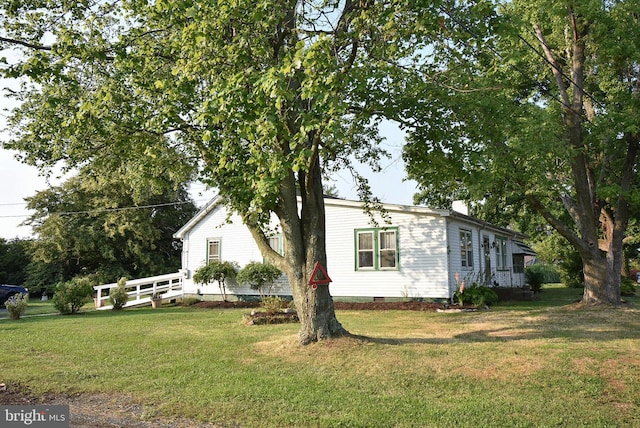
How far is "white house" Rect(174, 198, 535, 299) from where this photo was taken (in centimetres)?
1716

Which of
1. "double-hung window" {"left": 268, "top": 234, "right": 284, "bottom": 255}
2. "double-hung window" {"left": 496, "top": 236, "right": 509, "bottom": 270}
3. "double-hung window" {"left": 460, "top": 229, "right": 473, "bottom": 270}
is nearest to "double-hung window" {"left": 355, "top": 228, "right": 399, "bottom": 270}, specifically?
"double-hung window" {"left": 460, "top": 229, "right": 473, "bottom": 270}

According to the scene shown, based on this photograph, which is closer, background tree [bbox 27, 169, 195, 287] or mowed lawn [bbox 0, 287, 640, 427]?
mowed lawn [bbox 0, 287, 640, 427]

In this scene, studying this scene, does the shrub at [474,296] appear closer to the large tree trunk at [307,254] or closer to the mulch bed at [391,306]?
the mulch bed at [391,306]

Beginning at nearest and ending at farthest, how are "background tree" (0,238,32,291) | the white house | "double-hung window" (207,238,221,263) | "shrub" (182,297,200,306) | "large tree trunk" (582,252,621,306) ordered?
"large tree trunk" (582,252,621,306), the white house, "shrub" (182,297,200,306), "double-hung window" (207,238,221,263), "background tree" (0,238,32,291)

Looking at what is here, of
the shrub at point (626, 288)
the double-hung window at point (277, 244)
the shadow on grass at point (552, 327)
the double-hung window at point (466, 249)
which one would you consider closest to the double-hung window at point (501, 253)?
the double-hung window at point (466, 249)

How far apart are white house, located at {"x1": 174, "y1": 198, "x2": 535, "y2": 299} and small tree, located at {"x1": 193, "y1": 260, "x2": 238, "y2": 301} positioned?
0.51 metres

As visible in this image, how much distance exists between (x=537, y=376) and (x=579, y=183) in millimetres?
11227

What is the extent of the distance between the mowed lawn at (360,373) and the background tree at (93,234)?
20.7 m

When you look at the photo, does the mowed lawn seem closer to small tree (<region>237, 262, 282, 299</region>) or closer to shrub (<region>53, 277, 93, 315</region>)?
shrub (<region>53, 277, 93, 315</region>)

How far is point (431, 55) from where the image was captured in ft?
28.8

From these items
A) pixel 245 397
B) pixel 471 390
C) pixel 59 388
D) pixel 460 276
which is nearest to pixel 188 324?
pixel 59 388

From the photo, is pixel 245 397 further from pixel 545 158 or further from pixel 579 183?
pixel 579 183

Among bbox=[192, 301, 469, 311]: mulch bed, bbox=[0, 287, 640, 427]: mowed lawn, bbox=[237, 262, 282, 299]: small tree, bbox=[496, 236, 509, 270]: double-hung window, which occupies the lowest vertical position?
bbox=[0, 287, 640, 427]: mowed lawn

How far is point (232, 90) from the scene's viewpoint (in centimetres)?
615
